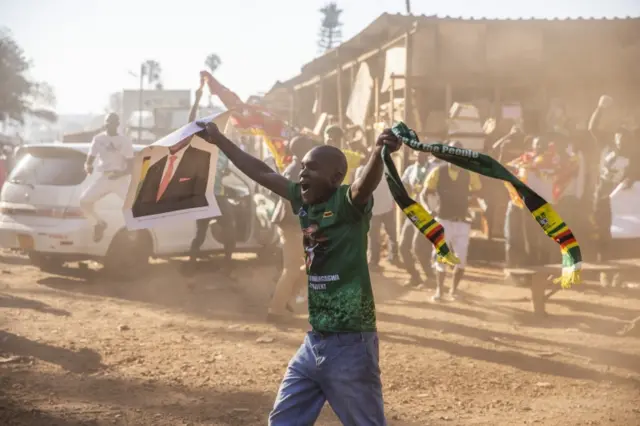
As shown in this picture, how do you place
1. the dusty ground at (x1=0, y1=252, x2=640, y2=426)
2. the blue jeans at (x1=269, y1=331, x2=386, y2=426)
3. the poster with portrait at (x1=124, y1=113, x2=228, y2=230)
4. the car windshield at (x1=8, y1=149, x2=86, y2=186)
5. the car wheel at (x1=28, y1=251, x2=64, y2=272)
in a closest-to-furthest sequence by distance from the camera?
the blue jeans at (x1=269, y1=331, x2=386, y2=426) → the poster with portrait at (x1=124, y1=113, x2=228, y2=230) → the dusty ground at (x1=0, y1=252, x2=640, y2=426) → the car windshield at (x1=8, y1=149, x2=86, y2=186) → the car wheel at (x1=28, y1=251, x2=64, y2=272)

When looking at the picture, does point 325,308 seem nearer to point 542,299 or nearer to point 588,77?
point 542,299

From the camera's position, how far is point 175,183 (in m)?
4.36

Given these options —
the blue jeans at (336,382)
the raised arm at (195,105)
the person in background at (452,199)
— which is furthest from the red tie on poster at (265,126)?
the blue jeans at (336,382)

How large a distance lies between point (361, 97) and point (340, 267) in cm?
1380

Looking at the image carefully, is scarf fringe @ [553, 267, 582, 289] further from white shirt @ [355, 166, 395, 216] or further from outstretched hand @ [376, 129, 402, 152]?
white shirt @ [355, 166, 395, 216]

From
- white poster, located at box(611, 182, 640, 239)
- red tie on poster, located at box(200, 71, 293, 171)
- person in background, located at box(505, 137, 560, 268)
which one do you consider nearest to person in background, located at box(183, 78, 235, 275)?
red tie on poster, located at box(200, 71, 293, 171)

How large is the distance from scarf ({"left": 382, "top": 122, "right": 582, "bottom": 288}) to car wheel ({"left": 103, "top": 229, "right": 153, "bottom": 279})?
7.38m

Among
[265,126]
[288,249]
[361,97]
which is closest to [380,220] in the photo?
[265,126]

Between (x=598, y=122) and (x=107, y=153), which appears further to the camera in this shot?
(x=598, y=122)

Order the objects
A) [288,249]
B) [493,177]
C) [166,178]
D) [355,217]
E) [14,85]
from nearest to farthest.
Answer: [493,177], [355,217], [166,178], [288,249], [14,85]

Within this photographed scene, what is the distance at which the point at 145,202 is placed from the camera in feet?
13.9

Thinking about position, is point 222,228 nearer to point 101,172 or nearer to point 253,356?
point 101,172

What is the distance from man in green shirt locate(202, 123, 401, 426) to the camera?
9.17 feet

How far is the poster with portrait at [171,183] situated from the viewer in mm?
4191
